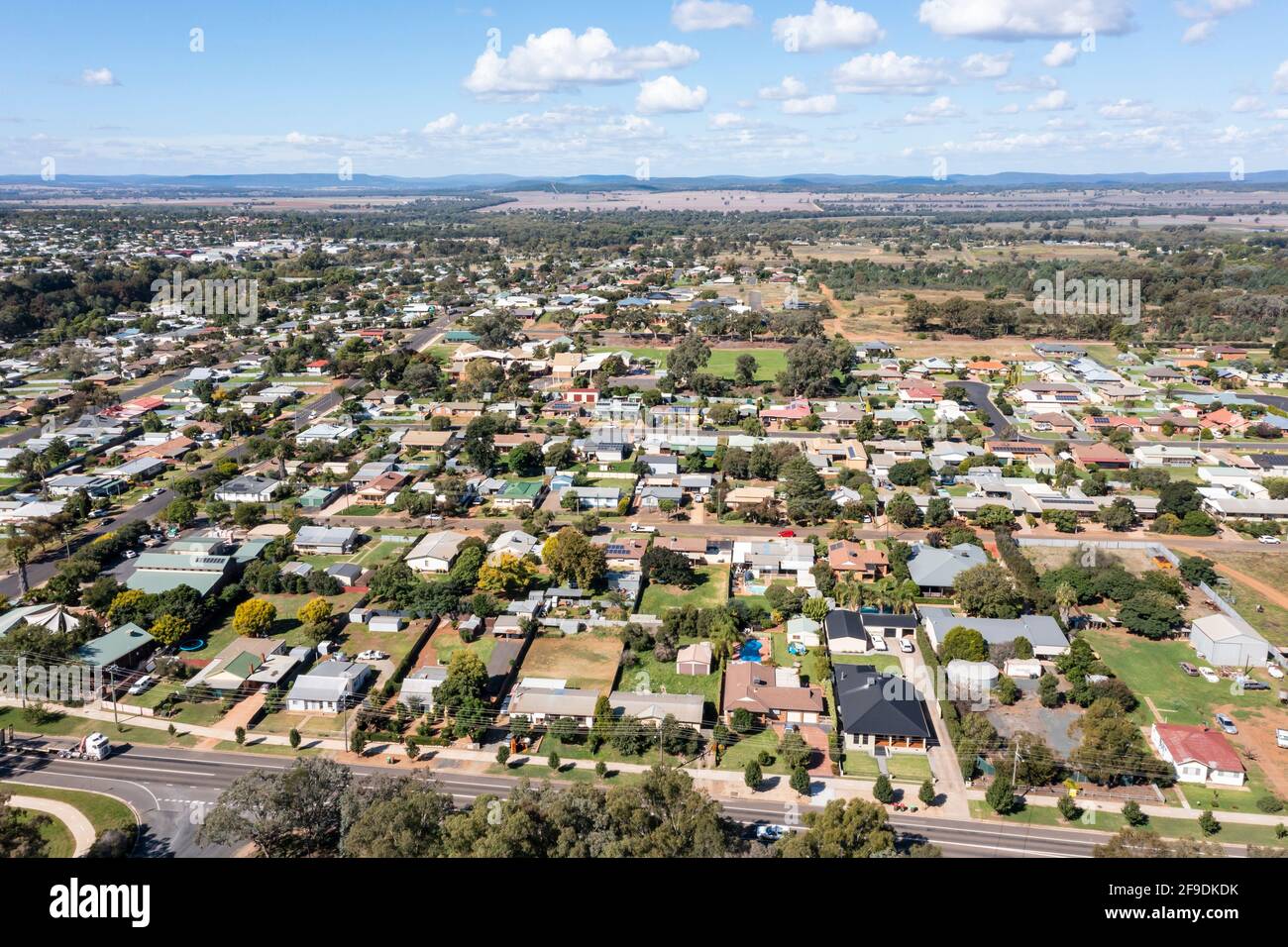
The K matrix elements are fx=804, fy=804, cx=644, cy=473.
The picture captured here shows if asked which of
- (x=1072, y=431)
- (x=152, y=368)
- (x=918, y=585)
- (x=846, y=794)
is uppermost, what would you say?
(x=152, y=368)

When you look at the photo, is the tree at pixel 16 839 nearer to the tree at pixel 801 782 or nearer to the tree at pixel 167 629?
the tree at pixel 167 629

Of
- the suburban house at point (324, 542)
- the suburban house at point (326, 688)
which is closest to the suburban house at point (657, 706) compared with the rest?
the suburban house at point (326, 688)

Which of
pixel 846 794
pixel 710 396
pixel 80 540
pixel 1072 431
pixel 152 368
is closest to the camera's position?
pixel 846 794

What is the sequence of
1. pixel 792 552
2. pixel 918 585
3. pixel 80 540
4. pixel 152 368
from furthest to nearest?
pixel 152 368
pixel 80 540
pixel 792 552
pixel 918 585

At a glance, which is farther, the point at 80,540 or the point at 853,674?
the point at 80,540

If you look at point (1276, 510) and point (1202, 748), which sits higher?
point (1276, 510)

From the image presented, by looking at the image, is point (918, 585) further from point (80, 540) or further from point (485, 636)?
point (80, 540)

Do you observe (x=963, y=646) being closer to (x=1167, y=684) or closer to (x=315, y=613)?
(x=1167, y=684)

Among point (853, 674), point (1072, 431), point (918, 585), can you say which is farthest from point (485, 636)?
point (1072, 431)
